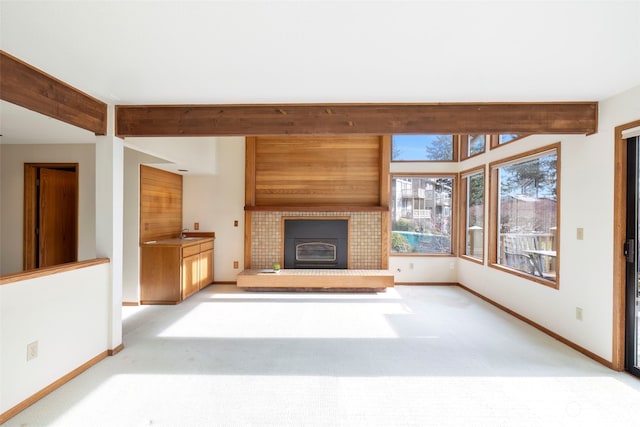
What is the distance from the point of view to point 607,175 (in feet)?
8.64

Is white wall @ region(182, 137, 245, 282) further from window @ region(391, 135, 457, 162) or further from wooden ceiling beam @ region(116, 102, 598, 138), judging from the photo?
window @ region(391, 135, 457, 162)

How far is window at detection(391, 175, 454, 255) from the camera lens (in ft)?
18.2

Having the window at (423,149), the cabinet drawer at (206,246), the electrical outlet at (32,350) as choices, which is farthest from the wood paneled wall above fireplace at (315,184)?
the electrical outlet at (32,350)

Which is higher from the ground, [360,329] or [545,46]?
[545,46]

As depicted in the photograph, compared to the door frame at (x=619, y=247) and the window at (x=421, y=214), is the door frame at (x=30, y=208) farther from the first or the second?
the door frame at (x=619, y=247)

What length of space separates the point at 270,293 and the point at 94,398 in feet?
9.59

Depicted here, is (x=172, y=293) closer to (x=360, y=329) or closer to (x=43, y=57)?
(x=360, y=329)

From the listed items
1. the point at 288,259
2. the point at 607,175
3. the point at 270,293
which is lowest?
the point at 270,293

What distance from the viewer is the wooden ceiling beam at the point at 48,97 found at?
1.93 meters

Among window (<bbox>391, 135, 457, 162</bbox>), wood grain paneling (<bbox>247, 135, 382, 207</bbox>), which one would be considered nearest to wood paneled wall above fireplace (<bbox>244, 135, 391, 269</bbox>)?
wood grain paneling (<bbox>247, 135, 382, 207</bbox>)

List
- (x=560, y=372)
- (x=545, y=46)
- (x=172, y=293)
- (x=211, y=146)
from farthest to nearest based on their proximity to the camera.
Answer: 1. (x=211, y=146)
2. (x=172, y=293)
3. (x=560, y=372)
4. (x=545, y=46)

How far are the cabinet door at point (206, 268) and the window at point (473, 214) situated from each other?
438 cm

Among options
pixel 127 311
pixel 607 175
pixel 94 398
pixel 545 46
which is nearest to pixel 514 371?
pixel 607 175

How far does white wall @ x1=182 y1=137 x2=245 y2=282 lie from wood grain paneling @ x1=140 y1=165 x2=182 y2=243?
30 centimetres
